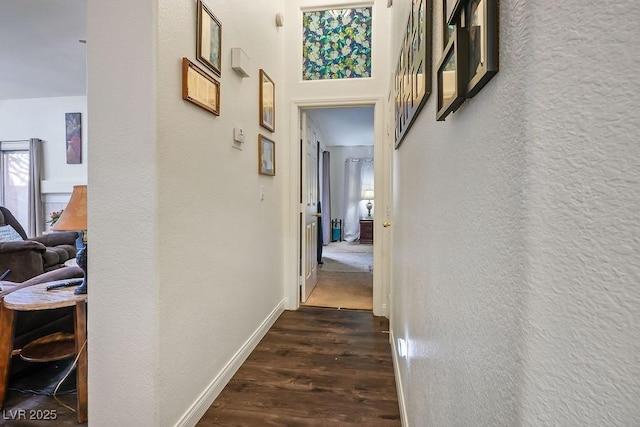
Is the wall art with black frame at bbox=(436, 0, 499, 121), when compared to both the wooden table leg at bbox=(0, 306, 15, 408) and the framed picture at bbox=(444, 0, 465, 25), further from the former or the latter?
the wooden table leg at bbox=(0, 306, 15, 408)

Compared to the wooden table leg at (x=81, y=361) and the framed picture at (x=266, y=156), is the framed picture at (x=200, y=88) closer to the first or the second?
the framed picture at (x=266, y=156)

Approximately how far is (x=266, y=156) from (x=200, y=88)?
1079 mm

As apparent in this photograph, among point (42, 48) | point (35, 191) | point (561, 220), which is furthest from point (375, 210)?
point (35, 191)

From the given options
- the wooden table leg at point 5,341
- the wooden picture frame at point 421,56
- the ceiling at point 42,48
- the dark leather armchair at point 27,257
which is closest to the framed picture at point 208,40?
the wooden picture frame at point 421,56

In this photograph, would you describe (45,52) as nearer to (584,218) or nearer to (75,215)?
(75,215)

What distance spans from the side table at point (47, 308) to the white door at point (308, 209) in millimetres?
2001

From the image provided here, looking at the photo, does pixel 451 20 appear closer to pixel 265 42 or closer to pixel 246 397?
pixel 246 397

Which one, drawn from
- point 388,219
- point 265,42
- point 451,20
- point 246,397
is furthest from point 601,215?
point 265,42

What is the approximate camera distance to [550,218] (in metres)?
Result: 0.33

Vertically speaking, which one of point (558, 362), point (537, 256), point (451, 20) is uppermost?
point (451, 20)

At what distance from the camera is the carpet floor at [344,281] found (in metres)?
3.39

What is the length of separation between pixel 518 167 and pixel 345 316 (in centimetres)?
284

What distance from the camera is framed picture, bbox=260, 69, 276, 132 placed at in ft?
8.05

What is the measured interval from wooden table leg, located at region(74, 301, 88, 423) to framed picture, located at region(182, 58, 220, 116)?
1.17 meters
